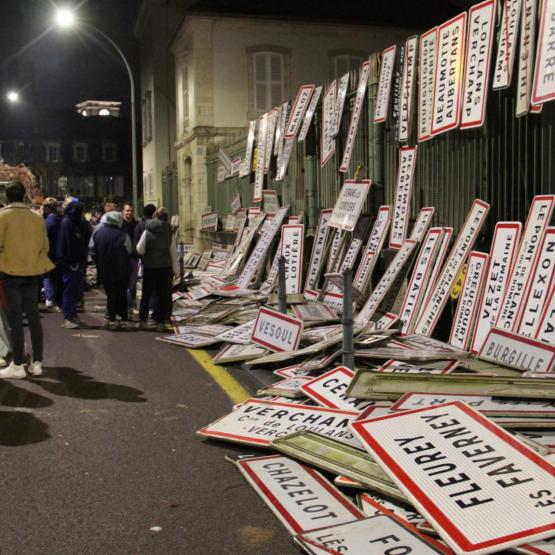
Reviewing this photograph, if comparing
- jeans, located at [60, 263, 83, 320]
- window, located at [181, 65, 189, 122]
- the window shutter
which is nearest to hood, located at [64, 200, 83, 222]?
jeans, located at [60, 263, 83, 320]

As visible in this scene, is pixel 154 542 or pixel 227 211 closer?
pixel 154 542

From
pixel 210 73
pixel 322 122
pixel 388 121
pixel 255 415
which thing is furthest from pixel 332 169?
pixel 210 73

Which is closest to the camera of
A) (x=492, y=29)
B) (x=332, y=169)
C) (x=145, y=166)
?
(x=492, y=29)

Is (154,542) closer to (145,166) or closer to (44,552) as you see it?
(44,552)

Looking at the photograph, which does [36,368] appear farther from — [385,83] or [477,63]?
[385,83]

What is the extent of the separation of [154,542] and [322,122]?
9.73m

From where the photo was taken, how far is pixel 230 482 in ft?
15.0

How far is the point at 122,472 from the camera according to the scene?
15.6 feet

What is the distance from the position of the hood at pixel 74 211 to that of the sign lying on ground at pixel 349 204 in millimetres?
3673

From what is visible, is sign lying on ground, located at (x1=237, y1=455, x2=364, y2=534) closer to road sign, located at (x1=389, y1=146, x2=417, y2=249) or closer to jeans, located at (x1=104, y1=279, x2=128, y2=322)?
road sign, located at (x1=389, y1=146, x2=417, y2=249)

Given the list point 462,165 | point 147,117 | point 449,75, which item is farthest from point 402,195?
point 147,117

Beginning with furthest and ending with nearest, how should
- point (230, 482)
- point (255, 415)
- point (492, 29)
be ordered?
point (492, 29), point (255, 415), point (230, 482)

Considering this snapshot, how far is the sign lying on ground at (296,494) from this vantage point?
3.89 meters

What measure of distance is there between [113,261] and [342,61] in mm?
20817
